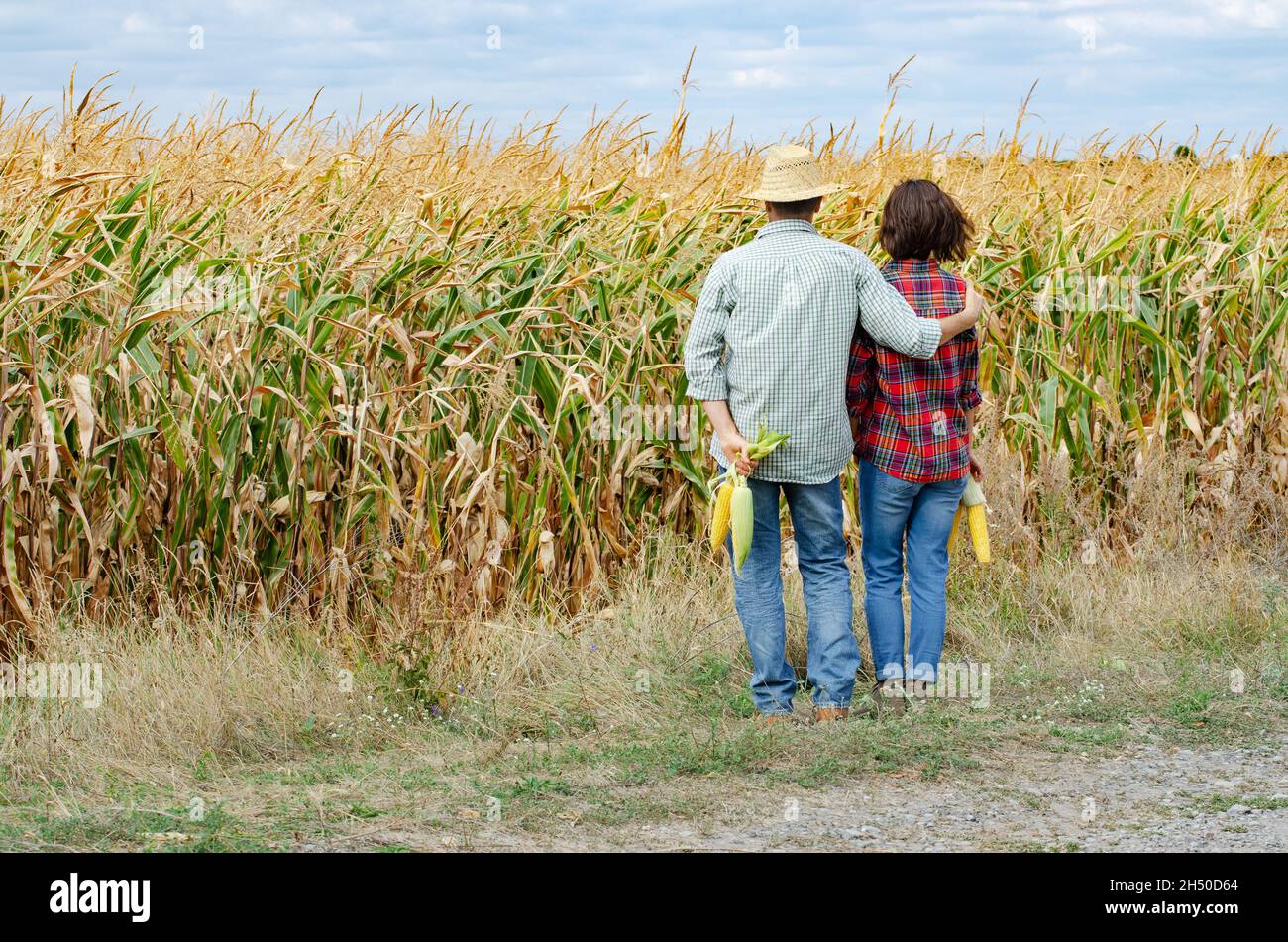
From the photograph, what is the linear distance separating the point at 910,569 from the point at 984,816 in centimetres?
106

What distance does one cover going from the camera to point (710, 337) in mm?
4504

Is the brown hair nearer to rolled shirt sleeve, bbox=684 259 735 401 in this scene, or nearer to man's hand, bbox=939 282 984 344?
man's hand, bbox=939 282 984 344

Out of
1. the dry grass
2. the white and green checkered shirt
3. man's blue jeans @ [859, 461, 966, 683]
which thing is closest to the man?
the white and green checkered shirt

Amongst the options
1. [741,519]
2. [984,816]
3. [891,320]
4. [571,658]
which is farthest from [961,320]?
[571,658]

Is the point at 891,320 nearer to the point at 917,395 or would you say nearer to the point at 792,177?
the point at 917,395

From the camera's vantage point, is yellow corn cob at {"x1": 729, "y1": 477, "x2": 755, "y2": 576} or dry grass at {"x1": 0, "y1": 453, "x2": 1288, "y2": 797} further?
dry grass at {"x1": 0, "y1": 453, "x2": 1288, "y2": 797}

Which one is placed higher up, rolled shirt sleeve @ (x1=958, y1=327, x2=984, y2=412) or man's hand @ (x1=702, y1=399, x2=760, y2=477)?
rolled shirt sleeve @ (x1=958, y1=327, x2=984, y2=412)

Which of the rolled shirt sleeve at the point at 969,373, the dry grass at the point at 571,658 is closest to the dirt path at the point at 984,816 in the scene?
the dry grass at the point at 571,658

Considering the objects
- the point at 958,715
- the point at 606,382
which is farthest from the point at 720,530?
the point at 606,382

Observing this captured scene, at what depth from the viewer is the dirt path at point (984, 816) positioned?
382 centimetres

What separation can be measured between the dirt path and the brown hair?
1.66m

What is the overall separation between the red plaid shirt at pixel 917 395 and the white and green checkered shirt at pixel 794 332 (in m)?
0.15

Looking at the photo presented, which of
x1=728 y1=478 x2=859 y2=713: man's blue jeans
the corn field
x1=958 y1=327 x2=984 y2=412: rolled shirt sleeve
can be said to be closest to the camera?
x1=728 y1=478 x2=859 y2=713: man's blue jeans

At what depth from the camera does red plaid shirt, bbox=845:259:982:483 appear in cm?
462
